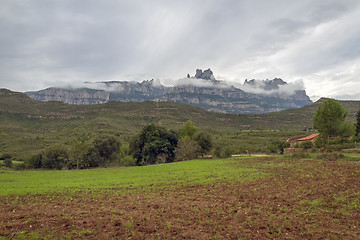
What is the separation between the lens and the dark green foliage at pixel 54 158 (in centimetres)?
5772

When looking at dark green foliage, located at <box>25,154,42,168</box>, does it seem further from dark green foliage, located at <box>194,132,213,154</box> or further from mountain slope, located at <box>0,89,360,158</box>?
mountain slope, located at <box>0,89,360,158</box>

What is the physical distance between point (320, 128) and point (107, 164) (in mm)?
56715

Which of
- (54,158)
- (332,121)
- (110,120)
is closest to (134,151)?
(54,158)

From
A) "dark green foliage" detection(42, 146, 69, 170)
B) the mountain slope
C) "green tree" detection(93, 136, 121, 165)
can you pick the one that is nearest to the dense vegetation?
the mountain slope

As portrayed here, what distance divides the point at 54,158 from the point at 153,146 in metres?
26.9

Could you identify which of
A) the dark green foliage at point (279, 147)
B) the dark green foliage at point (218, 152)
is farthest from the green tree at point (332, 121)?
the dark green foliage at point (218, 152)

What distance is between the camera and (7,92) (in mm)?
185500

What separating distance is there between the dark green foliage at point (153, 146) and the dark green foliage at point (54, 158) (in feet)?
59.3

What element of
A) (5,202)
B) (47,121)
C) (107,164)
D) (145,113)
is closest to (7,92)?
(47,121)

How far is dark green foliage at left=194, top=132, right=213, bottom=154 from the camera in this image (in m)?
59.6

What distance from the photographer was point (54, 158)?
58.2 m

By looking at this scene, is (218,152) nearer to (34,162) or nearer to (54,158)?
(54,158)

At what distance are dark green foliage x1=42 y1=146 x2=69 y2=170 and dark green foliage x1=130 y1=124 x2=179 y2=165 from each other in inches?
712

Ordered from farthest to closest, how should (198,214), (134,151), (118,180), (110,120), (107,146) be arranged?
1. (110,120)
2. (107,146)
3. (134,151)
4. (118,180)
5. (198,214)
